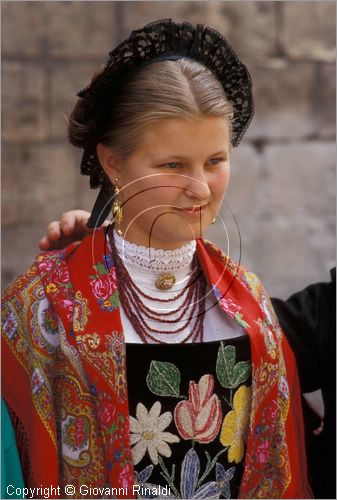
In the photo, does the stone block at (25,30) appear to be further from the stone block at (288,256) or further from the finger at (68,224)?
the finger at (68,224)

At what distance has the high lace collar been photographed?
4.86 feet

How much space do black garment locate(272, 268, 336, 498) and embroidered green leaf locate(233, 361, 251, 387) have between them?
19 centimetres

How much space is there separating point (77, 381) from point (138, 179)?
372 mm

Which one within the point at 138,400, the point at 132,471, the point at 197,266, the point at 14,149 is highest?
the point at 14,149

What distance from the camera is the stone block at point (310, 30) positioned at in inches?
110

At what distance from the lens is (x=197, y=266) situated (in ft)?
5.15

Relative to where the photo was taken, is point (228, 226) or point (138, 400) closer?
point (138, 400)

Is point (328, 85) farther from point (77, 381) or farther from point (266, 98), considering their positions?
point (77, 381)

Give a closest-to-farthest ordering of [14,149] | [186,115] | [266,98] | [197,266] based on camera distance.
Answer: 1. [186,115]
2. [197,266]
3. [14,149]
4. [266,98]

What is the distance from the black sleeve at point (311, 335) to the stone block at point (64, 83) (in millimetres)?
1165

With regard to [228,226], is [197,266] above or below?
below

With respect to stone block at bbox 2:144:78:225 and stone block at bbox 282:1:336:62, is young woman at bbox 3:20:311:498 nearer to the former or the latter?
stone block at bbox 2:144:78:225

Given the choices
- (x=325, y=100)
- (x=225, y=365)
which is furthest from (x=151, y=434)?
(x=325, y=100)

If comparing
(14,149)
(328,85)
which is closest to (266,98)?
(328,85)
